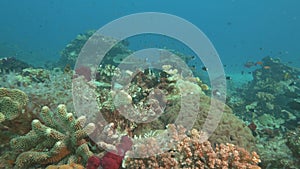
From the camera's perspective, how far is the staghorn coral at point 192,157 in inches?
158

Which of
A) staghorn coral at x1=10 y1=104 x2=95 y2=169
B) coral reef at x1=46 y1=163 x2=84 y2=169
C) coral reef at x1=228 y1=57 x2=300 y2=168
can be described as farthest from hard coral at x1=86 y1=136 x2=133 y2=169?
coral reef at x1=228 y1=57 x2=300 y2=168

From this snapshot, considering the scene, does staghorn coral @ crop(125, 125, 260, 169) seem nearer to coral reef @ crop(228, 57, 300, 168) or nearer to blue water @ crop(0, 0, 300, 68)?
coral reef @ crop(228, 57, 300, 168)

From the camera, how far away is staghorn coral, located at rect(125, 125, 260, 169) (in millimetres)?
4012

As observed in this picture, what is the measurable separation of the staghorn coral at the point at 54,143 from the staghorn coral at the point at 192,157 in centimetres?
91

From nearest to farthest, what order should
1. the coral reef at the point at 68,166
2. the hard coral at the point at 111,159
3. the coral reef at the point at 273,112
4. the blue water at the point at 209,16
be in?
the coral reef at the point at 68,166, the hard coral at the point at 111,159, the coral reef at the point at 273,112, the blue water at the point at 209,16

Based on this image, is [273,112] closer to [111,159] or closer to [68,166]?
[111,159]

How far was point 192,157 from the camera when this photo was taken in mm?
4188

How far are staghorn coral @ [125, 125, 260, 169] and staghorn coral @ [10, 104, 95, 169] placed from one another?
35.8 inches

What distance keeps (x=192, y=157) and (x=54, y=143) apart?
2.38 metres

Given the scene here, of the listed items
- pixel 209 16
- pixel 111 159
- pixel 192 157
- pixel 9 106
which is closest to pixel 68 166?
pixel 111 159

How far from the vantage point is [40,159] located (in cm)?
422

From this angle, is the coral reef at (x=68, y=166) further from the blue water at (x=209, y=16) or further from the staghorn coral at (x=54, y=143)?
the blue water at (x=209, y=16)

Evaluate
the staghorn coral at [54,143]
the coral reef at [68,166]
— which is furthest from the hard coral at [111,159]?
the staghorn coral at [54,143]

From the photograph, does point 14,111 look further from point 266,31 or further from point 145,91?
point 266,31
